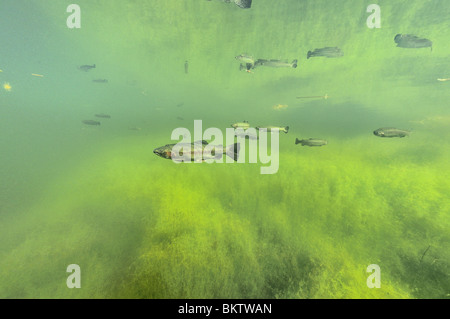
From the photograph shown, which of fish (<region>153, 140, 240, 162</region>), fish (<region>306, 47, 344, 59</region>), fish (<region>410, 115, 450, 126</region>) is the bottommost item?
fish (<region>153, 140, 240, 162</region>)

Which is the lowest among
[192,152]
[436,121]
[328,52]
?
[192,152]

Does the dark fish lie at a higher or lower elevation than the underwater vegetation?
higher

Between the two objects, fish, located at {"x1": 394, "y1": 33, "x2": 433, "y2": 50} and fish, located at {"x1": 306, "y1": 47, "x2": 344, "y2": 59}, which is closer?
fish, located at {"x1": 394, "y1": 33, "x2": 433, "y2": 50}

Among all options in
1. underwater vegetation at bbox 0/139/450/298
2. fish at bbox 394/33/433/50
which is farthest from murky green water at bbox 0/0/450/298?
fish at bbox 394/33/433/50

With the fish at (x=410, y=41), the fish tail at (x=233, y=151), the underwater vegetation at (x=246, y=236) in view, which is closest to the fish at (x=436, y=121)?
the fish at (x=410, y=41)

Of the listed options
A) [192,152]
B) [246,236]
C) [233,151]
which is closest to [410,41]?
[233,151]

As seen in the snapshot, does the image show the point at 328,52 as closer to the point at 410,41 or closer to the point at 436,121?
the point at 410,41

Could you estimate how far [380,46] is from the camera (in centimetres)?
935

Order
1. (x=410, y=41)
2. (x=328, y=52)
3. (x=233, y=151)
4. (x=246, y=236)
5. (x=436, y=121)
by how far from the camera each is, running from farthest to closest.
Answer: (x=328, y=52), (x=410, y=41), (x=436, y=121), (x=233, y=151), (x=246, y=236)

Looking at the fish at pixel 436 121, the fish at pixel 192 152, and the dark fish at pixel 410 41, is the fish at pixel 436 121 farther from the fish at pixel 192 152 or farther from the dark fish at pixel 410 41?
the fish at pixel 192 152

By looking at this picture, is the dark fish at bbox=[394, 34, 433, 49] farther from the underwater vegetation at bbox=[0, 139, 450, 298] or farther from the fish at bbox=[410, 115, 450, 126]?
the underwater vegetation at bbox=[0, 139, 450, 298]
